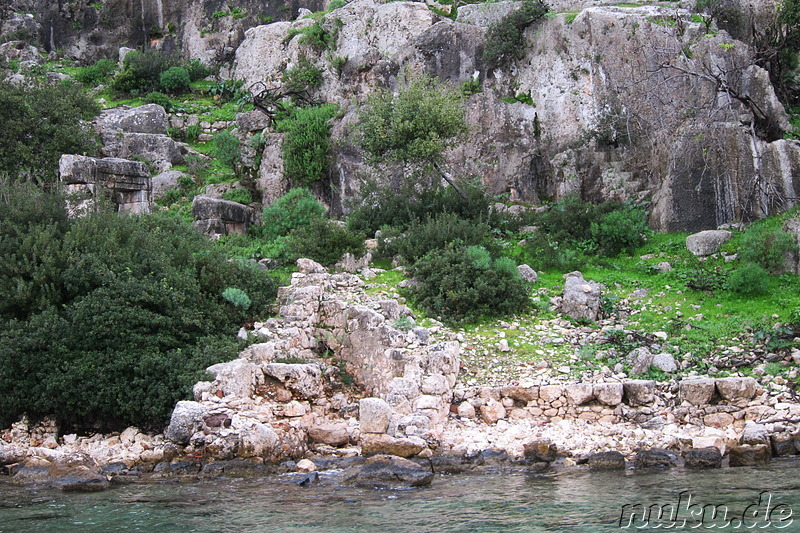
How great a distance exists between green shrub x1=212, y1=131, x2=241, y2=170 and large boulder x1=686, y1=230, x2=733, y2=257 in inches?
583

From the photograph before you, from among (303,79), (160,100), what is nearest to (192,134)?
(160,100)

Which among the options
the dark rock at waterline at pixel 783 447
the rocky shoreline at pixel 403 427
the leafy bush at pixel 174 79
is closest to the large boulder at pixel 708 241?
the rocky shoreline at pixel 403 427

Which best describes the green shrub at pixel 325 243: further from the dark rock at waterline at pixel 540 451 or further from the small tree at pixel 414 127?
the dark rock at waterline at pixel 540 451

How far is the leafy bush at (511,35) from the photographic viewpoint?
914 inches

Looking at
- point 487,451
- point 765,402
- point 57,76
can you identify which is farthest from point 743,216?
point 57,76

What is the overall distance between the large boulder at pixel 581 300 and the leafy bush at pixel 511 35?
10660 millimetres

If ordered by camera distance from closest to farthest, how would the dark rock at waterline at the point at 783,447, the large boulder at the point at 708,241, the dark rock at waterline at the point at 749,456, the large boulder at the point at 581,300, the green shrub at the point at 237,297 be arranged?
the dark rock at waterline at the point at 749,456, the dark rock at waterline at the point at 783,447, the green shrub at the point at 237,297, the large boulder at the point at 581,300, the large boulder at the point at 708,241

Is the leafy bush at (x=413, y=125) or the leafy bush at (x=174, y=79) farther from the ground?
the leafy bush at (x=174, y=79)

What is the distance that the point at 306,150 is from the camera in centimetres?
2358

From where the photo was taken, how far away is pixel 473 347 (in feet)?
44.9

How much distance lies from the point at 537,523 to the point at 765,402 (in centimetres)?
537

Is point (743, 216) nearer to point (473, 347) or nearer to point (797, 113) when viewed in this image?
point (797, 113)

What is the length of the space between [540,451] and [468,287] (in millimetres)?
5014

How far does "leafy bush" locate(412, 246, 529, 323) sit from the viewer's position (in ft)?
48.2
